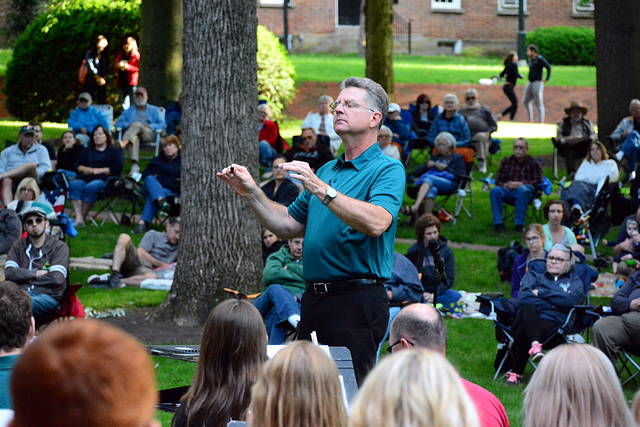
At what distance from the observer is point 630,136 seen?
14438mm

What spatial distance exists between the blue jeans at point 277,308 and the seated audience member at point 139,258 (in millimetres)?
3455

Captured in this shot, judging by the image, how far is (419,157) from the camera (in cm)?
1881

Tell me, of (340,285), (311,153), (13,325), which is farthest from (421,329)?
(311,153)

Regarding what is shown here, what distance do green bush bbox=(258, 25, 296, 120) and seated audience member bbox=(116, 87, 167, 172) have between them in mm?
4583

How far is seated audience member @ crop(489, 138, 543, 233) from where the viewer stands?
43.8 ft

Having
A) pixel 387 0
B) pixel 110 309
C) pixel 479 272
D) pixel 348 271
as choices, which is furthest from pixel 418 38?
pixel 348 271

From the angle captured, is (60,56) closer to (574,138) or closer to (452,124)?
(452,124)

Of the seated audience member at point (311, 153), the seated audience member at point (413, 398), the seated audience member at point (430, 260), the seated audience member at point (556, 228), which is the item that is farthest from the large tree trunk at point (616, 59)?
the seated audience member at point (413, 398)

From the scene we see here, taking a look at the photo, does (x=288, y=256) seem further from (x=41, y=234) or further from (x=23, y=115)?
(x=23, y=115)

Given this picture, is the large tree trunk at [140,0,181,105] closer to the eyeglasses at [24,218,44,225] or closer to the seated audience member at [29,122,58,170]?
the seated audience member at [29,122,58,170]

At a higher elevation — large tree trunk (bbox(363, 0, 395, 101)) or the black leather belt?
large tree trunk (bbox(363, 0, 395, 101))

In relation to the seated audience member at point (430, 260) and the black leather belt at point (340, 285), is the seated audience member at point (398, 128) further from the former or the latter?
the black leather belt at point (340, 285)

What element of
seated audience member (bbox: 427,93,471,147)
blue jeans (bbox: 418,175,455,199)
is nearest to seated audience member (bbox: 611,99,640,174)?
seated audience member (bbox: 427,93,471,147)

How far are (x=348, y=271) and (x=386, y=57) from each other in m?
15.2
